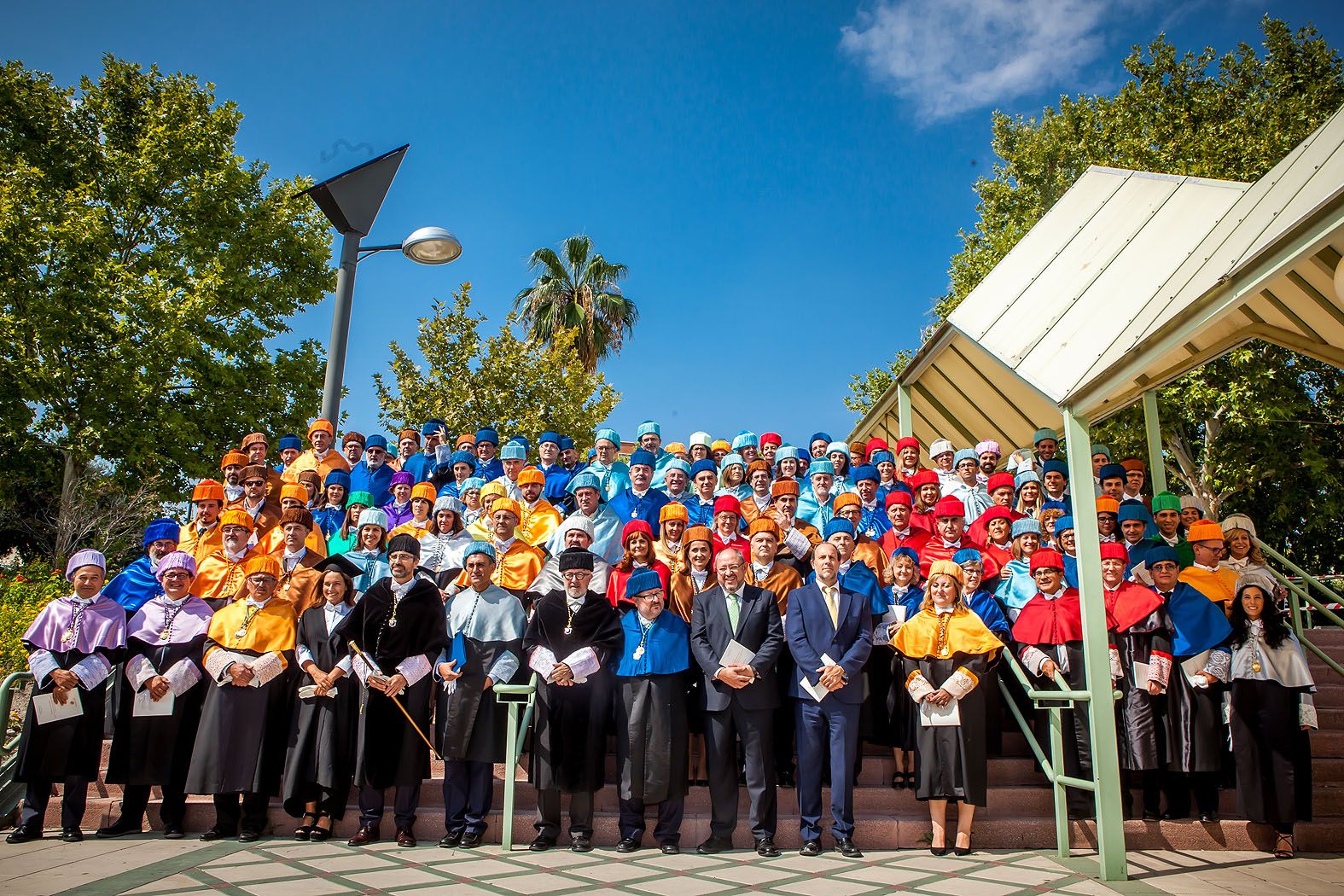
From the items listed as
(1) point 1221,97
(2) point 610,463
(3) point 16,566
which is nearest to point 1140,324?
(2) point 610,463

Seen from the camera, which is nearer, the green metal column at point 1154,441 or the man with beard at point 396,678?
the man with beard at point 396,678

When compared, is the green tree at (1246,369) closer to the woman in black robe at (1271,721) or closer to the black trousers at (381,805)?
the woman in black robe at (1271,721)

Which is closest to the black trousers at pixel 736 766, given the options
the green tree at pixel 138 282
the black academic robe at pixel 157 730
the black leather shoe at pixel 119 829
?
the black academic robe at pixel 157 730

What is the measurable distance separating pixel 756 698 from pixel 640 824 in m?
1.13

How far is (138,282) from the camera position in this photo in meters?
16.9

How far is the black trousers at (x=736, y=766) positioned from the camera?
18.2ft

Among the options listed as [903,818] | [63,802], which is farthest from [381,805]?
[903,818]

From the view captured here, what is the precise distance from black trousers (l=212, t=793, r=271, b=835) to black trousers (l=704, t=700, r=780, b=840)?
3068 millimetres

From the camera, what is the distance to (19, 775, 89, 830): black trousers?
18.7 feet

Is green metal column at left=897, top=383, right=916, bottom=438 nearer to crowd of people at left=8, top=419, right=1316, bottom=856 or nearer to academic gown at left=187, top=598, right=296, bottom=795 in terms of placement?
crowd of people at left=8, top=419, right=1316, bottom=856

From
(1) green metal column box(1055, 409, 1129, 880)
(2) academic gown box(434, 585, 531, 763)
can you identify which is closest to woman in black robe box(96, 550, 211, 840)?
(2) academic gown box(434, 585, 531, 763)

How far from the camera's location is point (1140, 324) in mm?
5258

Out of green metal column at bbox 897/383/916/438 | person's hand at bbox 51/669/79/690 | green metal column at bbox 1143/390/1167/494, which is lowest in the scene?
person's hand at bbox 51/669/79/690

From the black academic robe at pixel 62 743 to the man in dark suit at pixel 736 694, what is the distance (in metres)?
4.25
